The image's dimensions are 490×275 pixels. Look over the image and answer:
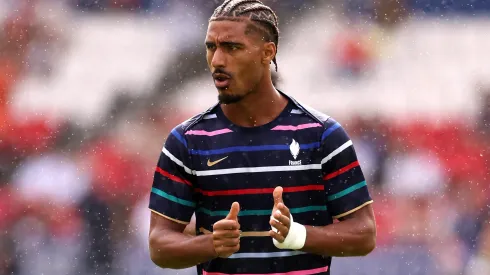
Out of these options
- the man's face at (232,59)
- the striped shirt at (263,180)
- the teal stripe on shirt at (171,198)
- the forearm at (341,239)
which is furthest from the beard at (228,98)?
the forearm at (341,239)

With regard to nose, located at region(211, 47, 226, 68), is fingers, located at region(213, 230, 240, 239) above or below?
below

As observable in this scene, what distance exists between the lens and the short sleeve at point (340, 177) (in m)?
2.51

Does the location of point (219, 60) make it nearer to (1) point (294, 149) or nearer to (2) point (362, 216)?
(1) point (294, 149)

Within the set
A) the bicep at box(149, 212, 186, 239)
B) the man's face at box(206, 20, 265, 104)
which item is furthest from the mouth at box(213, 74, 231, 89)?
→ the bicep at box(149, 212, 186, 239)

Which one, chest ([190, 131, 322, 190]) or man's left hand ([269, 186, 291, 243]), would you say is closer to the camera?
man's left hand ([269, 186, 291, 243])

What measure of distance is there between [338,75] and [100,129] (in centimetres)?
216

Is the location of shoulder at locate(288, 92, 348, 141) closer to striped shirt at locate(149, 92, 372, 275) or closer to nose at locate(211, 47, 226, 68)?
striped shirt at locate(149, 92, 372, 275)

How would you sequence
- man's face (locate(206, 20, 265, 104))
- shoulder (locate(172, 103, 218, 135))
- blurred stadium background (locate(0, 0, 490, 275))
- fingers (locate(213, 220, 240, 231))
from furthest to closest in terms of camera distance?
blurred stadium background (locate(0, 0, 490, 275)), shoulder (locate(172, 103, 218, 135)), man's face (locate(206, 20, 265, 104)), fingers (locate(213, 220, 240, 231))

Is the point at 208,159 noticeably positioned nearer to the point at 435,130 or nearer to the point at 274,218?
the point at 274,218

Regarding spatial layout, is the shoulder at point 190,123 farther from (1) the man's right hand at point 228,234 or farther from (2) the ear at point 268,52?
(1) the man's right hand at point 228,234

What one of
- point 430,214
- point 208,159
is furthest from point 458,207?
point 208,159

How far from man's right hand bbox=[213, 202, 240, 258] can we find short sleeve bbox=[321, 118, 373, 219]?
369 mm

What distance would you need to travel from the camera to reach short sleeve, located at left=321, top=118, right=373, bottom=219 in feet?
8.24

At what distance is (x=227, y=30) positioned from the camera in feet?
8.21
